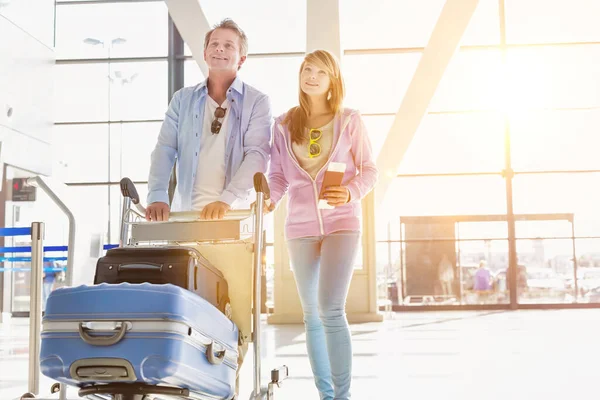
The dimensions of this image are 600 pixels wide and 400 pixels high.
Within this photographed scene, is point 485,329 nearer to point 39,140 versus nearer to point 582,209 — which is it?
point 582,209

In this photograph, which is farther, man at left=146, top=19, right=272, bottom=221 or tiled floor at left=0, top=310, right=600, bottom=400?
tiled floor at left=0, top=310, right=600, bottom=400

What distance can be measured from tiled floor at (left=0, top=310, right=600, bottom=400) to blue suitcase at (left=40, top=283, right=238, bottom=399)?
1.72 meters

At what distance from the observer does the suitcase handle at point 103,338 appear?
5.82ft

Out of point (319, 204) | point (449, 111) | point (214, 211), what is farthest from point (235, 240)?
point (449, 111)

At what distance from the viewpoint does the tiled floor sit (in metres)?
3.59

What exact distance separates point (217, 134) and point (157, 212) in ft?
1.32

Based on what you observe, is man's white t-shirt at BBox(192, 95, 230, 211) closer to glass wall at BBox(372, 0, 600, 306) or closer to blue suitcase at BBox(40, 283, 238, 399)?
blue suitcase at BBox(40, 283, 238, 399)

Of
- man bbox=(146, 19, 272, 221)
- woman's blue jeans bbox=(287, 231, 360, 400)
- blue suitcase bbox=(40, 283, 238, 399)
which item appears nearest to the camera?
blue suitcase bbox=(40, 283, 238, 399)

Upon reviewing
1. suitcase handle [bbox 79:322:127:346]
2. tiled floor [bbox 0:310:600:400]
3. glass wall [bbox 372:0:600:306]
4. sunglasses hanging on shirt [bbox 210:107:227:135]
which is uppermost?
glass wall [bbox 372:0:600:306]

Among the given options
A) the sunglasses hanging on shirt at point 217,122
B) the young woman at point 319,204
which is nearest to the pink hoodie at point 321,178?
the young woman at point 319,204

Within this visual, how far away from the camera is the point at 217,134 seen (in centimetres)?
265

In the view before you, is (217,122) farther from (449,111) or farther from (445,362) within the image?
(449,111)

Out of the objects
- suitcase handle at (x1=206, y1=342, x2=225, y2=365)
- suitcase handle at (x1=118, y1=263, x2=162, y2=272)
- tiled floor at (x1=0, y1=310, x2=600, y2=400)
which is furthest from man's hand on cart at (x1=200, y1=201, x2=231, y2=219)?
tiled floor at (x1=0, y1=310, x2=600, y2=400)

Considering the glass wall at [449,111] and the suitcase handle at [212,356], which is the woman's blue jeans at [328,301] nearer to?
the suitcase handle at [212,356]
